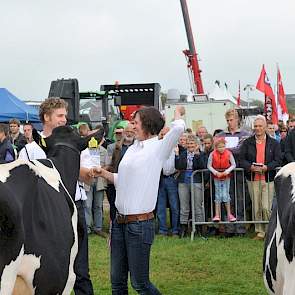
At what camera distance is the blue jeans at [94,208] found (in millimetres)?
11547

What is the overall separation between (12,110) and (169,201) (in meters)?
6.93

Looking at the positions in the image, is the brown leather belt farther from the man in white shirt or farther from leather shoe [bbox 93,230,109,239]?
leather shoe [bbox 93,230,109,239]

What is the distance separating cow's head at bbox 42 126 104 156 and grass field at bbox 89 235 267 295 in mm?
2707

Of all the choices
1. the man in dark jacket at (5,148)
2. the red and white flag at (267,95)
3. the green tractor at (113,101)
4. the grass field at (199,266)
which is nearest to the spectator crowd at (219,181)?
the grass field at (199,266)

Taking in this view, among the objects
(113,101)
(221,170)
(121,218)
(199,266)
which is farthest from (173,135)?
(113,101)

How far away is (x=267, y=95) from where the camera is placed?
2077 cm

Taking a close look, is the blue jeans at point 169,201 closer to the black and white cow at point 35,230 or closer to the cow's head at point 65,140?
the cow's head at point 65,140

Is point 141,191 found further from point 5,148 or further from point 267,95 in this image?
point 267,95

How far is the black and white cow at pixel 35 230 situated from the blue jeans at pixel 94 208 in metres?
6.79

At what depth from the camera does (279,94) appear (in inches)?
1006

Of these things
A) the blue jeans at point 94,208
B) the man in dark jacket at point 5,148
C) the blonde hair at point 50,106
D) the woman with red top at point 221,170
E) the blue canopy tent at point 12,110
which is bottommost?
the blue jeans at point 94,208

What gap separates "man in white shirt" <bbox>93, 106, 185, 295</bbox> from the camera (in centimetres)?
547

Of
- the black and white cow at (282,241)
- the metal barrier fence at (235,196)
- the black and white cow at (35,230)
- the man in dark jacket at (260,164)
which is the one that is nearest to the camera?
the black and white cow at (35,230)

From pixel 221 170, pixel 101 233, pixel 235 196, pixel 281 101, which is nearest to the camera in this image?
pixel 221 170
